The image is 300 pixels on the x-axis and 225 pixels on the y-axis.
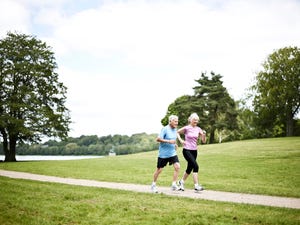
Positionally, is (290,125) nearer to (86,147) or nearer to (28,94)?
(86,147)

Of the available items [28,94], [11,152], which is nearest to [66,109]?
[28,94]

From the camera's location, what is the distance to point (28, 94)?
34875 mm

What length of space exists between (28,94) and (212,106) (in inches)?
1199

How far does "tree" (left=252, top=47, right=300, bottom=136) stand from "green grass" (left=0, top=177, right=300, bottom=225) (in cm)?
4452

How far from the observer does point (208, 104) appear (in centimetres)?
5569

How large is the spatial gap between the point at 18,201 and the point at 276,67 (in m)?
49.0

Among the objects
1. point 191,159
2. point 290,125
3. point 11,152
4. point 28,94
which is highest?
point 28,94

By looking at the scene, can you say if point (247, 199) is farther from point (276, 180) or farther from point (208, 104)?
point (208, 104)

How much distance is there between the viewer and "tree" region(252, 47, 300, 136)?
49000mm

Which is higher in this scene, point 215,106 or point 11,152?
point 215,106

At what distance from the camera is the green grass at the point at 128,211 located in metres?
6.10

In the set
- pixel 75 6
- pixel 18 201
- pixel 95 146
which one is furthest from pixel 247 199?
pixel 95 146

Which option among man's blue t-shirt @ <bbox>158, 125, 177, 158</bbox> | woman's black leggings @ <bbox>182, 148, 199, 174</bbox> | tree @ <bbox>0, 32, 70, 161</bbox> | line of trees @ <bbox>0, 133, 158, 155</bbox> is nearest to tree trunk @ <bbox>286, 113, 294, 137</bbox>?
line of trees @ <bbox>0, 133, 158, 155</bbox>

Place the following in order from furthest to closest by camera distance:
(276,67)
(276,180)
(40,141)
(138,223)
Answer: (276,67), (40,141), (276,180), (138,223)
